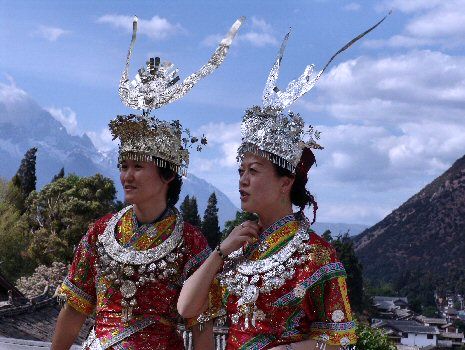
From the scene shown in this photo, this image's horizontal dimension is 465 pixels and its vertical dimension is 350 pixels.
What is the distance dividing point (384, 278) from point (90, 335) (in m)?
119

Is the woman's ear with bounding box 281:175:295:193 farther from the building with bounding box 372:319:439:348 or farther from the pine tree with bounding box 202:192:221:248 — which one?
the building with bounding box 372:319:439:348

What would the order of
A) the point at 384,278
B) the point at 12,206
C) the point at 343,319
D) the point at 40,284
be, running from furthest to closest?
the point at 384,278 → the point at 12,206 → the point at 40,284 → the point at 343,319

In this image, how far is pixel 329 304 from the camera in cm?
367

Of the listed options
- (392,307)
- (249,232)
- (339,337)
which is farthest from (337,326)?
(392,307)

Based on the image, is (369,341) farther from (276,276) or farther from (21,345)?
(276,276)

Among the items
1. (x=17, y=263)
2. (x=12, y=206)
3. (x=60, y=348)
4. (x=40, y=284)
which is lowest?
(x=60, y=348)

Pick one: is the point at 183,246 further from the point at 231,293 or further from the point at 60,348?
the point at 60,348

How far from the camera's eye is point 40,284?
96.0 ft

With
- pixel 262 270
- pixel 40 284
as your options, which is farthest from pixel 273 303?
pixel 40 284

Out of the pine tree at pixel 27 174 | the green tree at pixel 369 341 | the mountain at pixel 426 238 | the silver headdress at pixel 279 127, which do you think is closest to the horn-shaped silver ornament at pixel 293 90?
the silver headdress at pixel 279 127

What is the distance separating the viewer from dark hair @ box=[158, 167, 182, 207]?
183 inches

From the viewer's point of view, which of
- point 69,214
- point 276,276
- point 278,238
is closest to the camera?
point 276,276

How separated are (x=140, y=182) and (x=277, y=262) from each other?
1.18 metres

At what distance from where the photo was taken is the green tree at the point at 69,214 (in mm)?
34094
